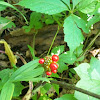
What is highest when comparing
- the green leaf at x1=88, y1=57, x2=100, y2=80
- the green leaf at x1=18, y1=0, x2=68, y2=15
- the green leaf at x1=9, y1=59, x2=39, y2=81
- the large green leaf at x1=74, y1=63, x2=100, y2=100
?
the green leaf at x1=18, y1=0, x2=68, y2=15

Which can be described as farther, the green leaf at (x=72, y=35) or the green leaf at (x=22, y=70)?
the green leaf at (x=72, y=35)

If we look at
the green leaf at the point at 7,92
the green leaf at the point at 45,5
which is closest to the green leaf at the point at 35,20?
the green leaf at the point at 45,5

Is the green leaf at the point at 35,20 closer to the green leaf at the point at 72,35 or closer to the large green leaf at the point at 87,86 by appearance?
the green leaf at the point at 72,35

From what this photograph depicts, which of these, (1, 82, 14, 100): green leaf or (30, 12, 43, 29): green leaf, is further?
(30, 12, 43, 29): green leaf

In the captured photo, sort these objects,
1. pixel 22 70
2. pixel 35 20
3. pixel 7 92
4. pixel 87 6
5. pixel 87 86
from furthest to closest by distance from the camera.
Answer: pixel 35 20 < pixel 87 6 < pixel 87 86 < pixel 22 70 < pixel 7 92

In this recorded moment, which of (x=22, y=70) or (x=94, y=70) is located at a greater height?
(x=22, y=70)

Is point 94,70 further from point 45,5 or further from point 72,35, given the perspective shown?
point 45,5

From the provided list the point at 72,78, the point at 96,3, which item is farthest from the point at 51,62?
the point at 72,78

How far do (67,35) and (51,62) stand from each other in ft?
1.02

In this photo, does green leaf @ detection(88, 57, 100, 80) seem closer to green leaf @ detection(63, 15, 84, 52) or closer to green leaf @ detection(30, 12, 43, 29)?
green leaf @ detection(63, 15, 84, 52)

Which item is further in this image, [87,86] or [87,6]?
[87,6]

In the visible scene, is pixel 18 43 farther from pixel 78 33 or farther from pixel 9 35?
pixel 78 33

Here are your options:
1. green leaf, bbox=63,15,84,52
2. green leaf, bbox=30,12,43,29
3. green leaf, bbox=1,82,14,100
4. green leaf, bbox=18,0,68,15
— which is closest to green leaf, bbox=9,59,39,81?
green leaf, bbox=1,82,14,100

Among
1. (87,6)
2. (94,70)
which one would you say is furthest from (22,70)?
(87,6)
